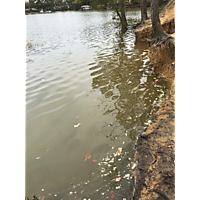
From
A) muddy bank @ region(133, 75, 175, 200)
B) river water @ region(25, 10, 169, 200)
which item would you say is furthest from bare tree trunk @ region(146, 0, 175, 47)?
muddy bank @ region(133, 75, 175, 200)

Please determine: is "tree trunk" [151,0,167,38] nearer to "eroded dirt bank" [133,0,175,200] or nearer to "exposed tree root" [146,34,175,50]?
"exposed tree root" [146,34,175,50]

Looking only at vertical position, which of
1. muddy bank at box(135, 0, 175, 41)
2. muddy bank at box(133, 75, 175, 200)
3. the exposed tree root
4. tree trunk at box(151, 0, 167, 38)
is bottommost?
muddy bank at box(133, 75, 175, 200)

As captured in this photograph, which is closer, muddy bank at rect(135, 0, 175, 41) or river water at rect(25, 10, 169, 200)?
river water at rect(25, 10, 169, 200)

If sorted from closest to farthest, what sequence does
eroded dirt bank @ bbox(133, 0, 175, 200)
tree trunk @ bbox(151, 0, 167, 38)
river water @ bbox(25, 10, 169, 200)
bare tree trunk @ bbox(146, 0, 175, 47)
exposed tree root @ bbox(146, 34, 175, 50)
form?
eroded dirt bank @ bbox(133, 0, 175, 200) → river water @ bbox(25, 10, 169, 200) → exposed tree root @ bbox(146, 34, 175, 50) → bare tree trunk @ bbox(146, 0, 175, 47) → tree trunk @ bbox(151, 0, 167, 38)

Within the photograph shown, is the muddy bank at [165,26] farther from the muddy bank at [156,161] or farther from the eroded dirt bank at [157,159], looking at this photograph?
the muddy bank at [156,161]

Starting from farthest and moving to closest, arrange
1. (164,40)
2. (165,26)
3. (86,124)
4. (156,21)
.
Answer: (165,26) < (156,21) < (164,40) < (86,124)

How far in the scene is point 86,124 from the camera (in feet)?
14.2

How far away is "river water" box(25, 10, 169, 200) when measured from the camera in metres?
2.87

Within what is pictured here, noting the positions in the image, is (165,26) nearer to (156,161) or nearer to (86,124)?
(86,124)

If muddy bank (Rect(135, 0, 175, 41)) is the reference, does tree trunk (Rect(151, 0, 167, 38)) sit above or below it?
below

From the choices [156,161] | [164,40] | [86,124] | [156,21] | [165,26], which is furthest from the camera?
[165,26]

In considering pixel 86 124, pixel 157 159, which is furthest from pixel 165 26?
pixel 157 159

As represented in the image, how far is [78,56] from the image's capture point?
393 inches
